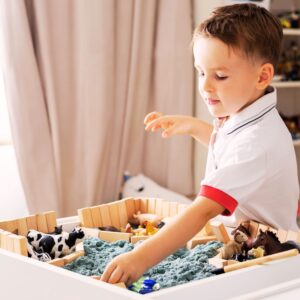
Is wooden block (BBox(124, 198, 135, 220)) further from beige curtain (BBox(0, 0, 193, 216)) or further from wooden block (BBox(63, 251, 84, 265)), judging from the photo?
beige curtain (BBox(0, 0, 193, 216))

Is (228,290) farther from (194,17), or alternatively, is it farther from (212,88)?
(194,17)

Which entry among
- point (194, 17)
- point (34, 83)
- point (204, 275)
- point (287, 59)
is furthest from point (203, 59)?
point (287, 59)

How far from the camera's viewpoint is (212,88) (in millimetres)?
1077

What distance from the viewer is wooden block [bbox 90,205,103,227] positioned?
3.67ft

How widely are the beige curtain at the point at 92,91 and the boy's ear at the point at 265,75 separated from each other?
1445 millimetres

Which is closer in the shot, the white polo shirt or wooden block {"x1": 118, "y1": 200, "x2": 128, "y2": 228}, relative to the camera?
the white polo shirt

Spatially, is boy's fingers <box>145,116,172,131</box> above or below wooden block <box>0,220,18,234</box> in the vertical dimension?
above

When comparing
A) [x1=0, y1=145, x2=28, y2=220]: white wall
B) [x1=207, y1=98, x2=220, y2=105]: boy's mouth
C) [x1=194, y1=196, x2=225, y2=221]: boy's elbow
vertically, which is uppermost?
[x1=207, y1=98, x2=220, y2=105]: boy's mouth

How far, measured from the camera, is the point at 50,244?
3.12ft

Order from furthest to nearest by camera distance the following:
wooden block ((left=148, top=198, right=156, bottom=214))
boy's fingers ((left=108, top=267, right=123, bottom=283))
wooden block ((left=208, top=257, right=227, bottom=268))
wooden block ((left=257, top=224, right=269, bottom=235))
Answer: wooden block ((left=148, top=198, right=156, bottom=214))
wooden block ((left=257, top=224, right=269, bottom=235))
wooden block ((left=208, top=257, right=227, bottom=268))
boy's fingers ((left=108, top=267, right=123, bottom=283))

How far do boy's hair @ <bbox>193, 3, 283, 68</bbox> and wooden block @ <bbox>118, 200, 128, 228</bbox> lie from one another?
37cm

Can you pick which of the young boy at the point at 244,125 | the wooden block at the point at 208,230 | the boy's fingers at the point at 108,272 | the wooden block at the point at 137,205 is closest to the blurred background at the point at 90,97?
the wooden block at the point at 137,205

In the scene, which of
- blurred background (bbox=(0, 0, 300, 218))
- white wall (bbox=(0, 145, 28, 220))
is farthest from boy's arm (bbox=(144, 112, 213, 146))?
white wall (bbox=(0, 145, 28, 220))

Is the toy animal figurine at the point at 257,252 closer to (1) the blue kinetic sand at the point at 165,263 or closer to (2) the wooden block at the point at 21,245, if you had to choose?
(1) the blue kinetic sand at the point at 165,263
